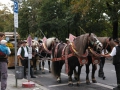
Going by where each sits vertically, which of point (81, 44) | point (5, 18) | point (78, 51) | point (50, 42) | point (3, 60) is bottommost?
point (3, 60)

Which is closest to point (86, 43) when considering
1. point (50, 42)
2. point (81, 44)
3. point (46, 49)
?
point (81, 44)

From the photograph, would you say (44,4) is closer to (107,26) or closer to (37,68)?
(107,26)

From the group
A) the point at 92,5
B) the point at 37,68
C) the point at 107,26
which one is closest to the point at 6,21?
the point at 107,26

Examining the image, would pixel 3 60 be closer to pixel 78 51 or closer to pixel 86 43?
pixel 78 51

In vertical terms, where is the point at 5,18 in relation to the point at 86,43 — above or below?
above

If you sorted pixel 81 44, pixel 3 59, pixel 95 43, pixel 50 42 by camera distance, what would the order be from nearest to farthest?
pixel 3 59
pixel 95 43
pixel 81 44
pixel 50 42

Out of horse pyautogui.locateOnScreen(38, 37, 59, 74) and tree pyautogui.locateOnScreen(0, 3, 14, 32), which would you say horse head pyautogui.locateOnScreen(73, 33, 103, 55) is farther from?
tree pyautogui.locateOnScreen(0, 3, 14, 32)

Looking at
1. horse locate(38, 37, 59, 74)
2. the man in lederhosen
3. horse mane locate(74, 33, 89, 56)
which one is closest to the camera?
the man in lederhosen

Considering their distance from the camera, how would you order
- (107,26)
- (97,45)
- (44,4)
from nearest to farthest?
(97,45) → (107,26) → (44,4)

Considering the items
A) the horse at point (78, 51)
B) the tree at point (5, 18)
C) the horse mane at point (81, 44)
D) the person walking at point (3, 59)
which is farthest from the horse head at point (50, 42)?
the tree at point (5, 18)

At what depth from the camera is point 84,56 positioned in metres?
9.71

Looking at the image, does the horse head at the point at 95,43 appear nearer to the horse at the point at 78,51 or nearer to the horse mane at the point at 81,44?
the horse at the point at 78,51

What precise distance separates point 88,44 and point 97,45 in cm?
42

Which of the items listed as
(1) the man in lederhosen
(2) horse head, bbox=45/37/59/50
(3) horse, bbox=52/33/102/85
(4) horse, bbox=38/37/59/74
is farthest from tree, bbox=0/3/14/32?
(1) the man in lederhosen
